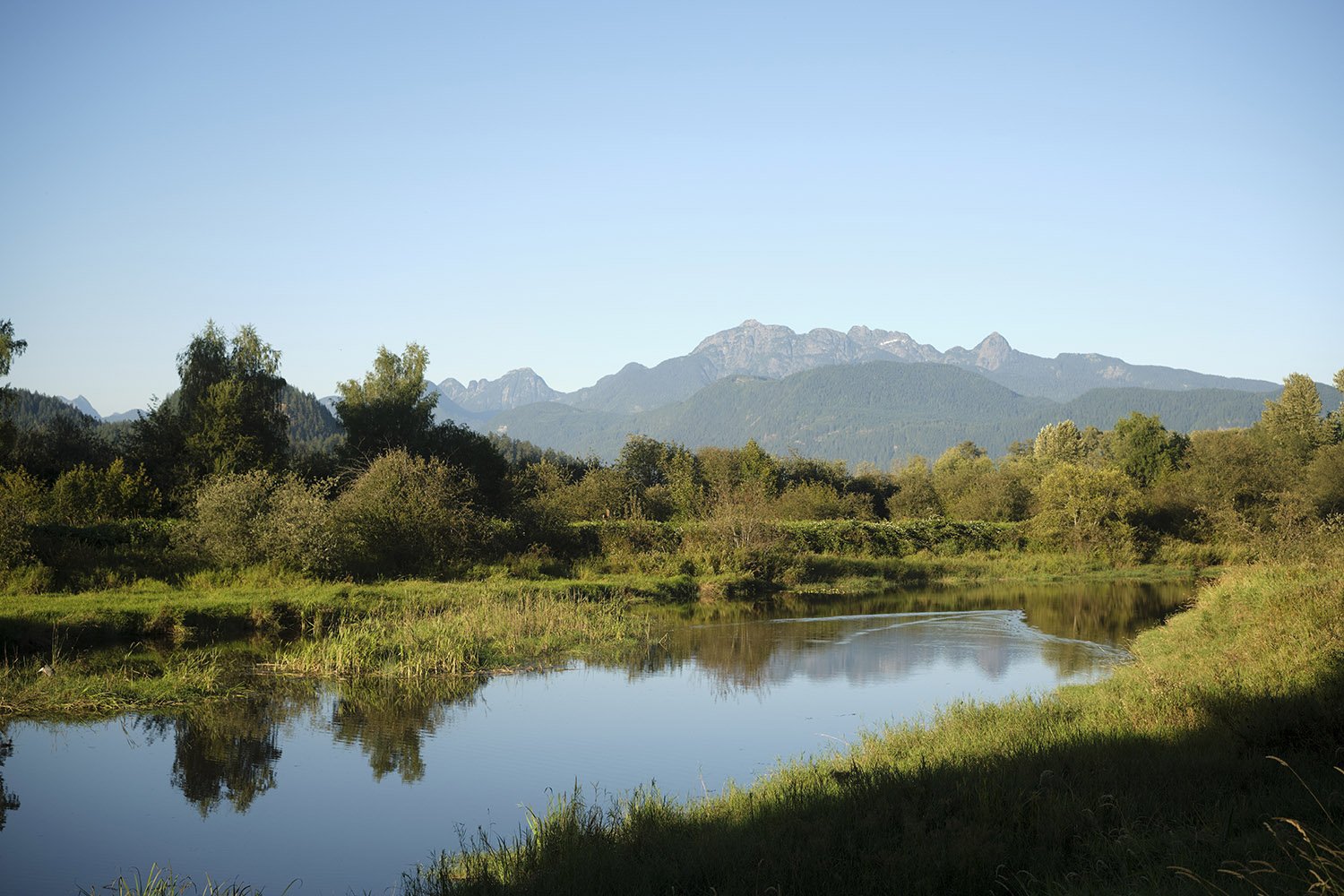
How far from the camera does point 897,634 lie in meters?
27.3

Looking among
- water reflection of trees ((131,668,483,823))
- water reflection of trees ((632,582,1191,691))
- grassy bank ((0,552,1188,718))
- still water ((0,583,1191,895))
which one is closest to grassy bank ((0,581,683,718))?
grassy bank ((0,552,1188,718))

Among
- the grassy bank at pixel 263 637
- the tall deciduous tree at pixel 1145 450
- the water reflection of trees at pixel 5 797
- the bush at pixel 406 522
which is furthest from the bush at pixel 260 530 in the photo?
the tall deciduous tree at pixel 1145 450

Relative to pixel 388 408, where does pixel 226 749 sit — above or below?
below

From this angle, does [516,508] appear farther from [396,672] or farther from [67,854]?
[67,854]

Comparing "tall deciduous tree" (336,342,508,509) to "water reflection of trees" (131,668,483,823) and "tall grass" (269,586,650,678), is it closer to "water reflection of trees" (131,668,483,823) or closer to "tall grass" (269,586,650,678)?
"tall grass" (269,586,650,678)

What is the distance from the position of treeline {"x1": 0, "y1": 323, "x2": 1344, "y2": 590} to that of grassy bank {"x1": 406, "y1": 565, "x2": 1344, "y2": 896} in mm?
20457

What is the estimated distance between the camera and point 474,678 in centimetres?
2039

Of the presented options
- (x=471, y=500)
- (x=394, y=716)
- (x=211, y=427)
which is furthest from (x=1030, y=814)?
(x=211, y=427)

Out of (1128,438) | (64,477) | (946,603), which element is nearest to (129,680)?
(64,477)

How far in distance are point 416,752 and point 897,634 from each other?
15814 millimetres

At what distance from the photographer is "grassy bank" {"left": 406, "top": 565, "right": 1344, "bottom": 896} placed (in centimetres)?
743

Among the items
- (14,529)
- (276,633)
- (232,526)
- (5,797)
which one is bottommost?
(276,633)

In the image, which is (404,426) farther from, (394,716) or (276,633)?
(394,716)

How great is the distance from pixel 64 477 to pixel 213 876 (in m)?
28.3
